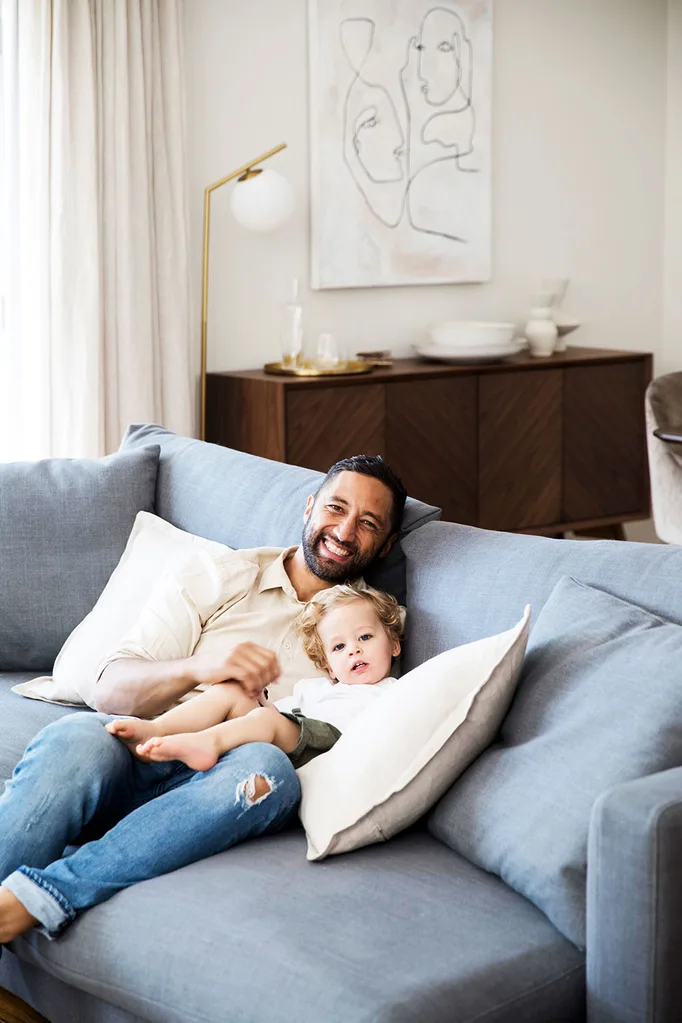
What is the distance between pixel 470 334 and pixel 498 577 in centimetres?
262

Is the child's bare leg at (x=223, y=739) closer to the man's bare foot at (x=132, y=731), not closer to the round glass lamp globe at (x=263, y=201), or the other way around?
the man's bare foot at (x=132, y=731)

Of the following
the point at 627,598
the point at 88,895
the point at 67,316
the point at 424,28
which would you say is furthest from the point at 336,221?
the point at 88,895

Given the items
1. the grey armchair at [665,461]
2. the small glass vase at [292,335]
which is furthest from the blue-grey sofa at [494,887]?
the small glass vase at [292,335]

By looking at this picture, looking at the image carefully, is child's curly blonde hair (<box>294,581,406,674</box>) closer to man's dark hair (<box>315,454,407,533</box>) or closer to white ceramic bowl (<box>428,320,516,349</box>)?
man's dark hair (<box>315,454,407,533</box>)

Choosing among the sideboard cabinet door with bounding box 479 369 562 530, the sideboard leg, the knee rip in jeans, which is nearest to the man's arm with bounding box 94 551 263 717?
the knee rip in jeans

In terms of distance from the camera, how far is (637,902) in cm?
136

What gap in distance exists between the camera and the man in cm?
167

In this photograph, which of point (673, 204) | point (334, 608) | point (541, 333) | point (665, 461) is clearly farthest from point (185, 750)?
point (673, 204)

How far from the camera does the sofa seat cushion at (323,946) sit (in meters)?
1.38

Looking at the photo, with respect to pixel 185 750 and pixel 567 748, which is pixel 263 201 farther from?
pixel 567 748

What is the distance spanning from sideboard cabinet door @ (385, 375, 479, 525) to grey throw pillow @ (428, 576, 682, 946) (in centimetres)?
251

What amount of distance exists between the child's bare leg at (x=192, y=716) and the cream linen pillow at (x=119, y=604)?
33 centimetres

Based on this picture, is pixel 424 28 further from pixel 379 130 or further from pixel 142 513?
pixel 142 513

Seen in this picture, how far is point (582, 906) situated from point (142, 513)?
146 centimetres
